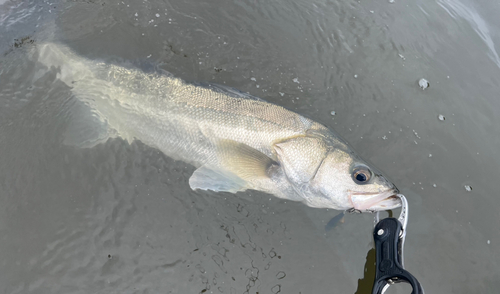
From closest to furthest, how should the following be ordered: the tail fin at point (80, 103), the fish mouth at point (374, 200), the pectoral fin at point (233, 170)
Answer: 1. the fish mouth at point (374, 200)
2. the pectoral fin at point (233, 170)
3. the tail fin at point (80, 103)

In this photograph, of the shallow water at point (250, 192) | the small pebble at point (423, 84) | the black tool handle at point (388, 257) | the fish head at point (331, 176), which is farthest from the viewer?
the small pebble at point (423, 84)

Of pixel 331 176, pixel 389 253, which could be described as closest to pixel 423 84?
pixel 331 176

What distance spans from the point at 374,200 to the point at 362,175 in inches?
9.4

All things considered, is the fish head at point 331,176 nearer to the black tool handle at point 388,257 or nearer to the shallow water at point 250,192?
the black tool handle at point 388,257

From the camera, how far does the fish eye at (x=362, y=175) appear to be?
8.68ft

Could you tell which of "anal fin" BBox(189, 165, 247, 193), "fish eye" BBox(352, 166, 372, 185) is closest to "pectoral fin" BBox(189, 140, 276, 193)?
"anal fin" BBox(189, 165, 247, 193)

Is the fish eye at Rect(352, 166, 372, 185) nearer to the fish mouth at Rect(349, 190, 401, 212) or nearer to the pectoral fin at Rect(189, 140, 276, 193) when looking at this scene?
the fish mouth at Rect(349, 190, 401, 212)

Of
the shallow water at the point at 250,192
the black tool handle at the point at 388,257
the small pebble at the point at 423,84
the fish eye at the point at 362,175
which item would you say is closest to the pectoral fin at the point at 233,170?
the shallow water at the point at 250,192

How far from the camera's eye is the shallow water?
278cm

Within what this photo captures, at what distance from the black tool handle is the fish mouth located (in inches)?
7.0

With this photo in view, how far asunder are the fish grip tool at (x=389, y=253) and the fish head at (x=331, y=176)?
0.25 meters

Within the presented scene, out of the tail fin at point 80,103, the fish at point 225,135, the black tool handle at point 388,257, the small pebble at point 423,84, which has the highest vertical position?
the small pebble at point 423,84

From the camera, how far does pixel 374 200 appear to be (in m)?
2.53

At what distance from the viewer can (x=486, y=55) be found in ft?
15.3
